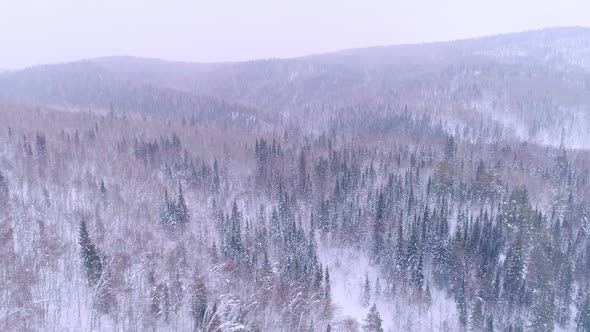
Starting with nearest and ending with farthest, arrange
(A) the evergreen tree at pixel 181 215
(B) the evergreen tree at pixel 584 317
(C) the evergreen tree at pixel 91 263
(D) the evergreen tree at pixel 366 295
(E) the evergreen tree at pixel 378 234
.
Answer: (C) the evergreen tree at pixel 91 263 < (B) the evergreen tree at pixel 584 317 < (D) the evergreen tree at pixel 366 295 < (A) the evergreen tree at pixel 181 215 < (E) the evergreen tree at pixel 378 234

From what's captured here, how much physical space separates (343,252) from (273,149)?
30557 mm

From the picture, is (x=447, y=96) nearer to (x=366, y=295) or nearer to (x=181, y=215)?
(x=366, y=295)

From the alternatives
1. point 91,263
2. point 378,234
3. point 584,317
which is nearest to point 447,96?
point 378,234

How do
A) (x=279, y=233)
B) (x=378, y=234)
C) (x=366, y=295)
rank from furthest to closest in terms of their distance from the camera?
(x=279, y=233), (x=378, y=234), (x=366, y=295)

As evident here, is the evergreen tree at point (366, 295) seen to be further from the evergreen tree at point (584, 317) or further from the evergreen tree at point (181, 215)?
the evergreen tree at point (181, 215)

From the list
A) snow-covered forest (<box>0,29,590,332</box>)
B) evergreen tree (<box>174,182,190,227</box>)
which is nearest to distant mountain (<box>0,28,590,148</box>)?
snow-covered forest (<box>0,29,590,332</box>)

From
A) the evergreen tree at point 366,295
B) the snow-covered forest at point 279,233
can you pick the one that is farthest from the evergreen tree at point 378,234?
the evergreen tree at point 366,295

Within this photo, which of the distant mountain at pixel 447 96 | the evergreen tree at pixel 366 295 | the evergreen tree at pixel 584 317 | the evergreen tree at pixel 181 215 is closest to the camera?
the evergreen tree at pixel 584 317

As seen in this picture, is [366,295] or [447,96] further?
[447,96]

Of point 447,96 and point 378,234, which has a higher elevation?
point 447,96

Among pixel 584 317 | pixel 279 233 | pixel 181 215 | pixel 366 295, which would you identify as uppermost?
pixel 181 215

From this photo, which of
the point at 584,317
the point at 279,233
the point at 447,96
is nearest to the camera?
the point at 584,317

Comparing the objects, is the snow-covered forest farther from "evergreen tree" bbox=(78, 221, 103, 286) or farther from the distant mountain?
the distant mountain

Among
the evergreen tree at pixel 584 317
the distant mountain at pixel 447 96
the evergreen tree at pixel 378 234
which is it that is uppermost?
the distant mountain at pixel 447 96
